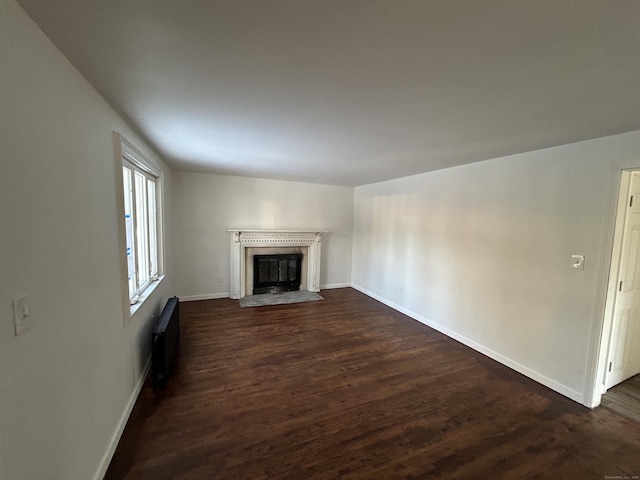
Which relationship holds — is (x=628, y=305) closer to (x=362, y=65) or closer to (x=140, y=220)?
(x=362, y=65)

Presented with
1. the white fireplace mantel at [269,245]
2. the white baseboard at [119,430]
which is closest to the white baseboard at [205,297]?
the white fireplace mantel at [269,245]

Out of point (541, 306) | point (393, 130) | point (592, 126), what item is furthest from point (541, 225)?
point (393, 130)

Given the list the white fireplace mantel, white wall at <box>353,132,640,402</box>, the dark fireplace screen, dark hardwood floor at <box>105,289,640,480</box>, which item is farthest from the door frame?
the dark fireplace screen

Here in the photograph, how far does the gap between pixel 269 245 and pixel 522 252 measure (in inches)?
155

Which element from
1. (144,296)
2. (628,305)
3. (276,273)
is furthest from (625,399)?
(276,273)

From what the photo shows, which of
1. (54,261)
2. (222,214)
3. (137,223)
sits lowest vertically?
(54,261)

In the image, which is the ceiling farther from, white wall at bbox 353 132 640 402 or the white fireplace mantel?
the white fireplace mantel

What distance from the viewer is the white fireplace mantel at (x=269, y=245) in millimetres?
4840

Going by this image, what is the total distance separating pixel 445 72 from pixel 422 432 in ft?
7.80

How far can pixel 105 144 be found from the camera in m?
1.69

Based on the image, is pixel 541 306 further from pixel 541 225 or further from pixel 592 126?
pixel 592 126

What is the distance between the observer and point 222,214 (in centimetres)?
484

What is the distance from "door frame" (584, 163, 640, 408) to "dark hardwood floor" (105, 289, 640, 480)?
29 cm

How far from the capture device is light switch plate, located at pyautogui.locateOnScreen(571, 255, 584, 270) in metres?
2.31
